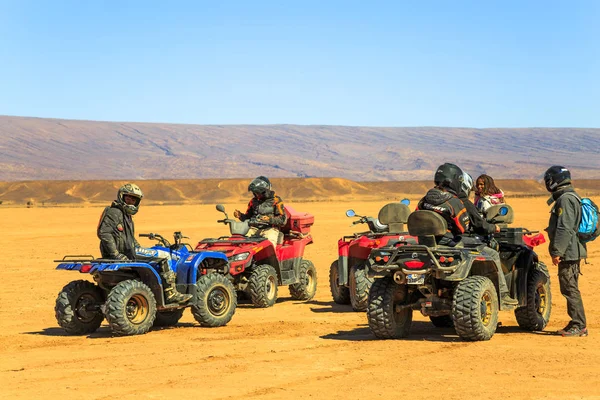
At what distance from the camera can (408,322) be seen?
10961 millimetres

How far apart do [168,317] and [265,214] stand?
346 centimetres

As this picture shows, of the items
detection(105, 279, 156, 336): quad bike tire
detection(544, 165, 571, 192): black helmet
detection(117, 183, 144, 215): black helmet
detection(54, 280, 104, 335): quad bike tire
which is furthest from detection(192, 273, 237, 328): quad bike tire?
detection(544, 165, 571, 192): black helmet

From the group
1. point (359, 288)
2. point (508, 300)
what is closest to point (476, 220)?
point (508, 300)

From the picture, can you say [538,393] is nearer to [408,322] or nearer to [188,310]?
[408,322]

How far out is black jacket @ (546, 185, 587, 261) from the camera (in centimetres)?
1080

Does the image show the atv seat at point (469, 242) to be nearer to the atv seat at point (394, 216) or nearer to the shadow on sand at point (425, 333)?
Answer: the shadow on sand at point (425, 333)

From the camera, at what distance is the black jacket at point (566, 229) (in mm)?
10805

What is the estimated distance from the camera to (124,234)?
38.7 feet

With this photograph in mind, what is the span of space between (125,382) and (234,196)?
94.3 meters

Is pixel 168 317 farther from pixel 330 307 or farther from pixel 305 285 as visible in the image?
pixel 305 285

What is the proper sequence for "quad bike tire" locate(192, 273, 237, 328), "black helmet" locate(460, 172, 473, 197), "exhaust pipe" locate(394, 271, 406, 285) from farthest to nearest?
"quad bike tire" locate(192, 273, 237, 328), "black helmet" locate(460, 172, 473, 197), "exhaust pipe" locate(394, 271, 406, 285)

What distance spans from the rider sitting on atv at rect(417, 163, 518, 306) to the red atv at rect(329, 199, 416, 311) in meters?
2.65

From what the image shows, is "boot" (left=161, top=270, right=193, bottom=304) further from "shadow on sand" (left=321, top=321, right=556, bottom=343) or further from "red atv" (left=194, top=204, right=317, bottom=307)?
"shadow on sand" (left=321, top=321, right=556, bottom=343)

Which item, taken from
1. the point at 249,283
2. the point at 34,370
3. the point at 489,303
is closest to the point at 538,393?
the point at 489,303
